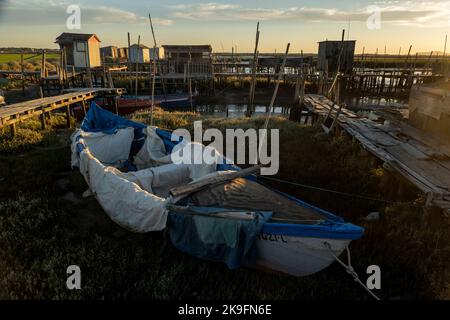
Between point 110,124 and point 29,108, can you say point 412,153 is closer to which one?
point 110,124

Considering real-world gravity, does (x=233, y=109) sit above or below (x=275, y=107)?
below

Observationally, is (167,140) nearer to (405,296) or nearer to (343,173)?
(343,173)

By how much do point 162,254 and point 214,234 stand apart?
1399mm

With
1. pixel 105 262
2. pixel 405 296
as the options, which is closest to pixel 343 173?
pixel 405 296

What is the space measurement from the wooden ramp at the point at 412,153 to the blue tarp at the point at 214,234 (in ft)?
12.8

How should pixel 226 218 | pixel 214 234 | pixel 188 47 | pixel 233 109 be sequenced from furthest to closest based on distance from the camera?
pixel 188 47
pixel 233 109
pixel 214 234
pixel 226 218

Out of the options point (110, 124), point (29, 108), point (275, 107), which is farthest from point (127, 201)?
point (275, 107)

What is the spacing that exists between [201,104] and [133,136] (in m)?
23.9

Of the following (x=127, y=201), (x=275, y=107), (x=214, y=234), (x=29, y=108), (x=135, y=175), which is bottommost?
(x=275, y=107)

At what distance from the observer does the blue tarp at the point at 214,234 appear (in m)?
4.80

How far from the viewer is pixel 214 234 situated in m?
5.05

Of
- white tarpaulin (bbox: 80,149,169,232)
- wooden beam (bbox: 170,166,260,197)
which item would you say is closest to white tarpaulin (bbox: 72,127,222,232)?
white tarpaulin (bbox: 80,149,169,232)

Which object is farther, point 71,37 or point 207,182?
point 71,37

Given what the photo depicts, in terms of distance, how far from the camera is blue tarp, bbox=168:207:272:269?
Answer: 480cm
